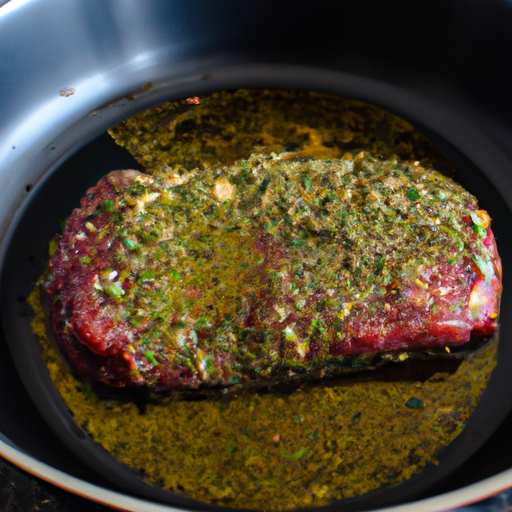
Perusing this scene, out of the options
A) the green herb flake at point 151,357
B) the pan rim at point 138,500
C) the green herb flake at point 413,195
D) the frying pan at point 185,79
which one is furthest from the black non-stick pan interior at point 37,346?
the green herb flake at point 413,195

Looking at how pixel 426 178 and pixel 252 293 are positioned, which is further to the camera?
pixel 426 178

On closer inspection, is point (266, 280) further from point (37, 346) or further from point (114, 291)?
point (37, 346)

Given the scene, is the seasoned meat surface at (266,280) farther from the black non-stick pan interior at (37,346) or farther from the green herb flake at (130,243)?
the black non-stick pan interior at (37,346)

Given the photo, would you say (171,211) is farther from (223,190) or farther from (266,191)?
(266,191)

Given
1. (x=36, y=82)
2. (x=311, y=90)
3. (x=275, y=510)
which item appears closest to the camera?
(x=275, y=510)

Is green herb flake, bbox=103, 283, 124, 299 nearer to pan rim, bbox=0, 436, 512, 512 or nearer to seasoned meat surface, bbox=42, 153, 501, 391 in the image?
seasoned meat surface, bbox=42, 153, 501, 391

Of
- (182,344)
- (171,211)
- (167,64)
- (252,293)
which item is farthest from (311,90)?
(182,344)

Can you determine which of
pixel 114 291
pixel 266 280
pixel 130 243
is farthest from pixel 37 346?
pixel 266 280
